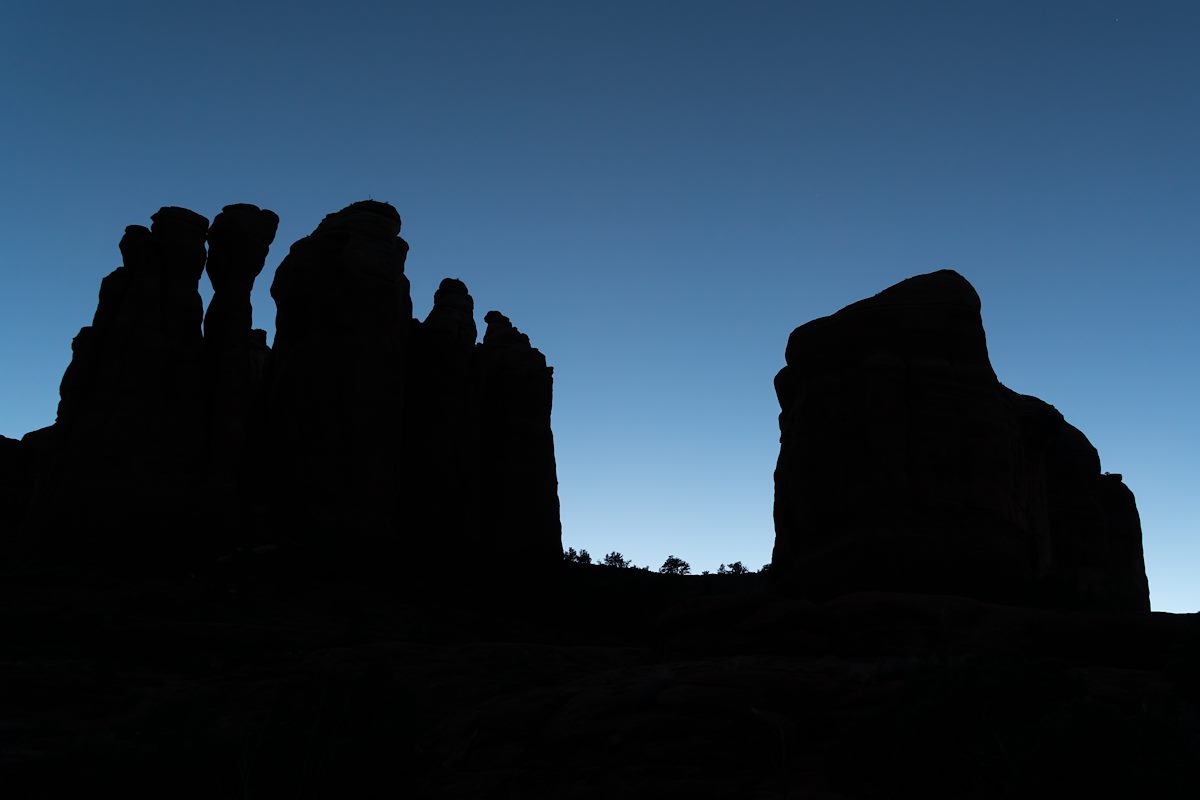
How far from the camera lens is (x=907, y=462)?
81.9 feet

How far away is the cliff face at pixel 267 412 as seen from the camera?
37469mm

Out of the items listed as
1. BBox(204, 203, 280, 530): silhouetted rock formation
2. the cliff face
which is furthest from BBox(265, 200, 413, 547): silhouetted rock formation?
BBox(204, 203, 280, 530): silhouetted rock formation

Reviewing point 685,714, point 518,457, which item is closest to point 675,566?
point 518,457

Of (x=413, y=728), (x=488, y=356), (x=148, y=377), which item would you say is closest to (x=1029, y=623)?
(x=413, y=728)

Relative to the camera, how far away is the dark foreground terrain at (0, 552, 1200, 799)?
9125 millimetres

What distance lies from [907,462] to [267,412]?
28.5m

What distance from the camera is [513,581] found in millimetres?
47781

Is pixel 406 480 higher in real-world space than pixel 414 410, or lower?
Result: lower

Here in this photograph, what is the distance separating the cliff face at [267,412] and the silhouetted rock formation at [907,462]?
66.4 ft

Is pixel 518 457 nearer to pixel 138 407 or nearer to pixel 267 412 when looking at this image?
pixel 267 412

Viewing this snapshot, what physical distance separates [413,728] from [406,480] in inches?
1501

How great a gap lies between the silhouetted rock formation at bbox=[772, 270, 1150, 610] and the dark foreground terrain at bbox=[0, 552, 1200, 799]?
7064 mm

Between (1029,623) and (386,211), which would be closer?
(1029,623)

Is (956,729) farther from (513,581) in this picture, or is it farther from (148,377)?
(513,581)
